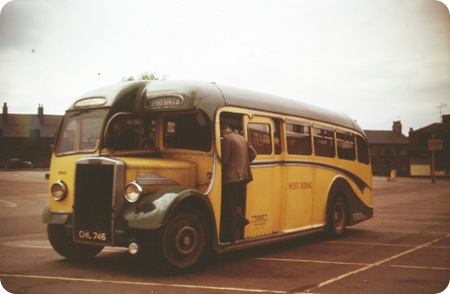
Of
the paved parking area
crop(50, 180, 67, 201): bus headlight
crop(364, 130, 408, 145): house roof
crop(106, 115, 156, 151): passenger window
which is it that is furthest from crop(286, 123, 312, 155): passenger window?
crop(364, 130, 408, 145): house roof

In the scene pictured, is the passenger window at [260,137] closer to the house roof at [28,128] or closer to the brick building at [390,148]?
the house roof at [28,128]

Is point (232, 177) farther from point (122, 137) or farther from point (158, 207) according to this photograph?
point (122, 137)

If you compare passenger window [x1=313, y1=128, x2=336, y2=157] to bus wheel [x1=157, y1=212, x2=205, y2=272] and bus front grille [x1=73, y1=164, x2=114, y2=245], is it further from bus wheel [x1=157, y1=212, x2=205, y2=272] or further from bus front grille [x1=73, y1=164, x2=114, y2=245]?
bus front grille [x1=73, y1=164, x2=114, y2=245]

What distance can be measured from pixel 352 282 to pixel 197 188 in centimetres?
265

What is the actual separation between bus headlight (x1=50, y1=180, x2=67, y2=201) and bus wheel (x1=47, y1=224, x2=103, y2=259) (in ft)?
1.68

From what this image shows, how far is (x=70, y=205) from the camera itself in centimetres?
765

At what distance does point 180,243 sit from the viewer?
7.18 m

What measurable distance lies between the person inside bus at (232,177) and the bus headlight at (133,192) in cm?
151

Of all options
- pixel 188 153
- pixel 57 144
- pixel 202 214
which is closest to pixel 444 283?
pixel 202 214

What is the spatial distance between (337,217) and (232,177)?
4939mm

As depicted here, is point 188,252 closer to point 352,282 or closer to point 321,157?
point 352,282

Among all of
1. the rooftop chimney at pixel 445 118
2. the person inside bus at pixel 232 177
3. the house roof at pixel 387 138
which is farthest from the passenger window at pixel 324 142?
the house roof at pixel 387 138

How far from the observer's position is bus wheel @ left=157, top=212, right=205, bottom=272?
6.94 metres

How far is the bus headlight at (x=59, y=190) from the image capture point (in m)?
7.71
